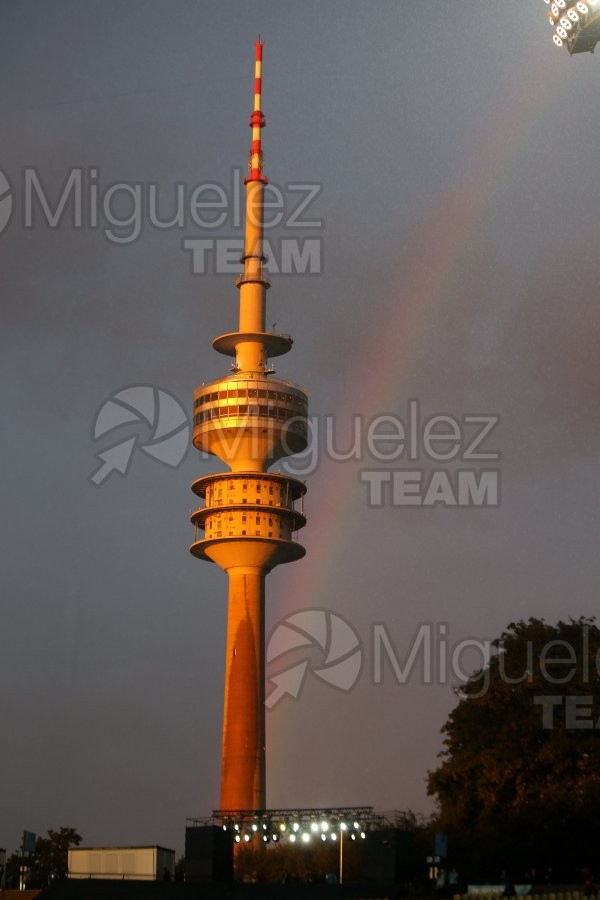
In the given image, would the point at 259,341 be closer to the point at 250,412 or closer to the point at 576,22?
the point at 250,412

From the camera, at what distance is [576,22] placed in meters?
63.9

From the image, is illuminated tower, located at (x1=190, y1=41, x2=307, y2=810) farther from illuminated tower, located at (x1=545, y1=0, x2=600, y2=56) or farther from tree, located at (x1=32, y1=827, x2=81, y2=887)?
illuminated tower, located at (x1=545, y1=0, x2=600, y2=56)

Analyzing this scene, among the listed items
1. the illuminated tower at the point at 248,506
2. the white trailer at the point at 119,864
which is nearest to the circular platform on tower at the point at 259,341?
the illuminated tower at the point at 248,506

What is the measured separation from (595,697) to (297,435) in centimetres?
7318

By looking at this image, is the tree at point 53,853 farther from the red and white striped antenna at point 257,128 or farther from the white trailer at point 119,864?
the red and white striped antenna at point 257,128

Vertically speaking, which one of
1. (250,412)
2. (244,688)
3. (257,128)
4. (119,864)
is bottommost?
(119,864)

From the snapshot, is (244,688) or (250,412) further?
(250,412)

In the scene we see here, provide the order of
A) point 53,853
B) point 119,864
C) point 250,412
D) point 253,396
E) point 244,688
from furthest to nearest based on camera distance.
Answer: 1. point 253,396
2. point 250,412
3. point 244,688
4. point 53,853
5. point 119,864

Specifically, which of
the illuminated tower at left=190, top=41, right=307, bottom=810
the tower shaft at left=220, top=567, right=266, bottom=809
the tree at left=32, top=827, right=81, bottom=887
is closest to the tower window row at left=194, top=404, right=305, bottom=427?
the illuminated tower at left=190, top=41, right=307, bottom=810

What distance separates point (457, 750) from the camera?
3809 inches

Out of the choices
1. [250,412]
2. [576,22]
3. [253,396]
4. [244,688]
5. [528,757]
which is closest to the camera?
[576,22]

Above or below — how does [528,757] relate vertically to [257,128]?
below

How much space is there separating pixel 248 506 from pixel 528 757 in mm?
66994

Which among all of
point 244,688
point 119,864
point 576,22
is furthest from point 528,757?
point 244,688
